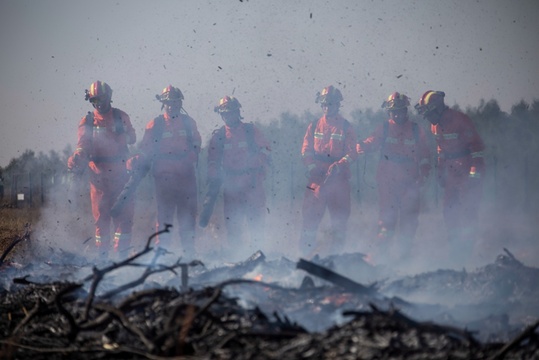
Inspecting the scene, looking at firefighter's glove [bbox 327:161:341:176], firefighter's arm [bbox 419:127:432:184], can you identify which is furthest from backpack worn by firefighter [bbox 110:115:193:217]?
firefighter's arm [bbox 419:127:432:184]

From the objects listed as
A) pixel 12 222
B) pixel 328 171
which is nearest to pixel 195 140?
pixel 328 171

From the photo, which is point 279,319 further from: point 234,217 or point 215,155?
point 215,155

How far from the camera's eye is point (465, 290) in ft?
18.3

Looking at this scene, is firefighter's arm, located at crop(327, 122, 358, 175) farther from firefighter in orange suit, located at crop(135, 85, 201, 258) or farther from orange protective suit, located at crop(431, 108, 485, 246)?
firefighter in orange suit, located at crop(135, 85, 201, 258)

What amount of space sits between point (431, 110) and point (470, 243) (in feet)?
6.76

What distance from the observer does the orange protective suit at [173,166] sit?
9508 mm

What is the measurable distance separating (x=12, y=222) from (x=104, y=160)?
9205 millimetres

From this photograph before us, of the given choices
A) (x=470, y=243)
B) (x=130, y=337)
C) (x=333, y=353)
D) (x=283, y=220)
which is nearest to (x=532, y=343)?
(x=333, y=353)

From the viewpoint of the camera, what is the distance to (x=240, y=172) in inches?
380

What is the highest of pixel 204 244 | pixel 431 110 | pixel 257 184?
pixel 431 110

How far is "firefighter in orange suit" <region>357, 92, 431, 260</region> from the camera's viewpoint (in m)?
9.27

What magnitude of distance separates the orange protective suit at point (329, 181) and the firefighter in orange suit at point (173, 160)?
187 cm

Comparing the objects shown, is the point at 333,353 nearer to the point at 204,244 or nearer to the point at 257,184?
the point at 257,184

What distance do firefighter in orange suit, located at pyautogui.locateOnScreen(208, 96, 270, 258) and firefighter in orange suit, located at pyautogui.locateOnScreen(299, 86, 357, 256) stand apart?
0.76 m
